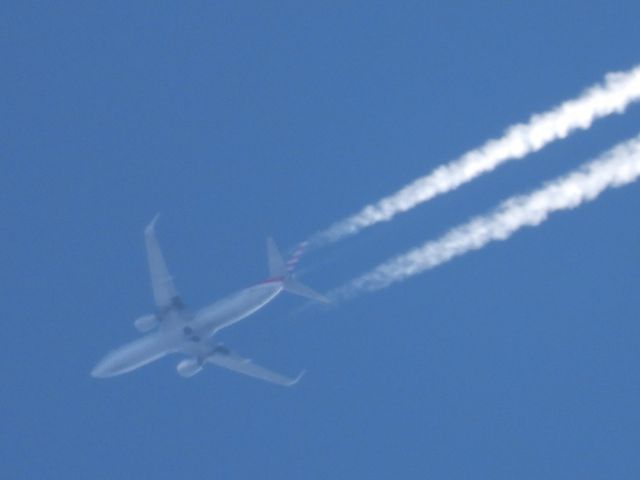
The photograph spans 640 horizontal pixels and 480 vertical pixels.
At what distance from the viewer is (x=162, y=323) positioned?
61.2 m

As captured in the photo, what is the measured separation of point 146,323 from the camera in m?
60.6

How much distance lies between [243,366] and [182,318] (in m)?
4.91

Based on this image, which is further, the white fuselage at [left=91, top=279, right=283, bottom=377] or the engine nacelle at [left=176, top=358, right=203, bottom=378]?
the engine nacelle at [left=176, top=358, right=203, bottom=378]

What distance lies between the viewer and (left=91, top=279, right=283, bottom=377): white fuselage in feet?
196

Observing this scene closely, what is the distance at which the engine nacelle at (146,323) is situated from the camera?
6062 cm

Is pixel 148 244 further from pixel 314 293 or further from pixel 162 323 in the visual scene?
pixel 314 293

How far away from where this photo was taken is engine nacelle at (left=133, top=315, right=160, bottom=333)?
60.6m

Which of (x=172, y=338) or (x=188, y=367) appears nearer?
(x=172, y=338)

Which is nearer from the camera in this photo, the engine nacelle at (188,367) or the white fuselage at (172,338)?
the white fuselage at (172,338)

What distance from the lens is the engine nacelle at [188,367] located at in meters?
62.8

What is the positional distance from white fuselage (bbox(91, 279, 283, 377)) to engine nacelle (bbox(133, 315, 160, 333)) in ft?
1.39

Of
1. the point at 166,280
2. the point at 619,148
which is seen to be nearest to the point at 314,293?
the point at 166,280

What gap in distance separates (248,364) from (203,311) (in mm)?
5429

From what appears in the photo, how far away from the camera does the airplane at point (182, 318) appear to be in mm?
58969
